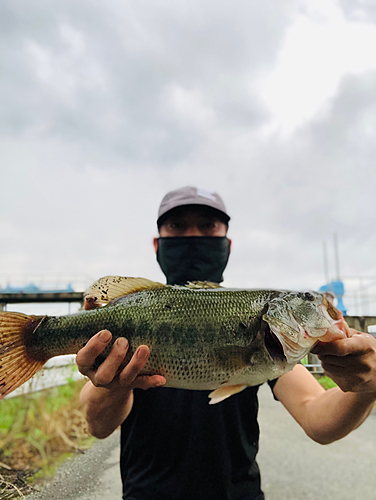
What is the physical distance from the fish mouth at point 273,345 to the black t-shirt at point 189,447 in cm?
132

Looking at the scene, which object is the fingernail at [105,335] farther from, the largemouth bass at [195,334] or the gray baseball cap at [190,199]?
the gray baseball cap at [190,199]

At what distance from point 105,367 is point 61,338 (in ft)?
1.24

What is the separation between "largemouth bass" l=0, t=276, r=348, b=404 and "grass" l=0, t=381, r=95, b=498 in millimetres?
761

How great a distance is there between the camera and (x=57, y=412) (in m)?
5.04

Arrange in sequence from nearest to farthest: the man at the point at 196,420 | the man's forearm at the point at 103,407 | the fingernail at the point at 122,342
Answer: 1. the fingernail at the point at 122,342
2. the man's forearm at the point at 103,407
3. the man at the point at 196,420

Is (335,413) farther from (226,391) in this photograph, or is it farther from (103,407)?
(103,407)

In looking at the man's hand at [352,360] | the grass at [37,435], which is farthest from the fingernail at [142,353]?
the man's hand at [352,360]

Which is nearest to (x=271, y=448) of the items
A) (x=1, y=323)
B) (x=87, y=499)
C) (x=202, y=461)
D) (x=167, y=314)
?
(x=202, y=461)

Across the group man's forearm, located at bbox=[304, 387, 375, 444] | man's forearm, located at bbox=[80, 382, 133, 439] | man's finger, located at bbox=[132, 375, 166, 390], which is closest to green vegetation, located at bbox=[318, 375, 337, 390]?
man's forearm, located at bbox=[304, 387, 375, 444]

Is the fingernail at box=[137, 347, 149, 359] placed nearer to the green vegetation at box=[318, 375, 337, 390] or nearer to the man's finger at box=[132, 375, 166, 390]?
the man's finger at box=[132, 375, 166, 390]

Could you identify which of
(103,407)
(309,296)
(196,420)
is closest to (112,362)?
(103,407)

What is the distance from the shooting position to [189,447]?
291 cm

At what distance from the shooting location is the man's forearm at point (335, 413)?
2.47 meters

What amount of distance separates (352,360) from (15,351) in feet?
7.09
